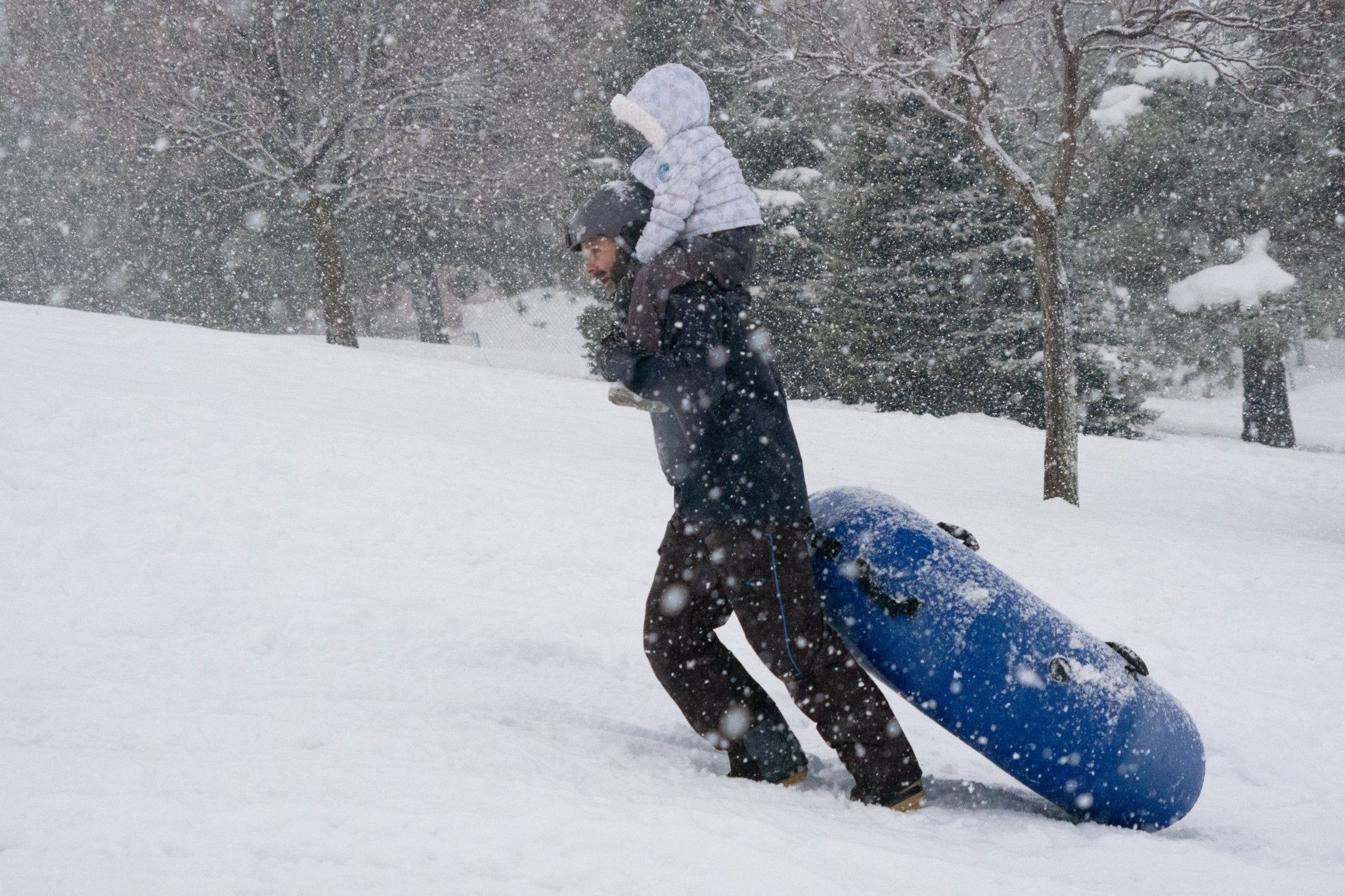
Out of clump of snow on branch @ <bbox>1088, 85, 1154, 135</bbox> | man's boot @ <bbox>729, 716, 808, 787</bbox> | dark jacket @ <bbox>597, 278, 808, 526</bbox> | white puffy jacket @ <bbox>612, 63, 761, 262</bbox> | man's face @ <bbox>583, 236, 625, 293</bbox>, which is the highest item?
clump of snow on branch @ <bbox>1088, 85, 1154, 135</bbox>

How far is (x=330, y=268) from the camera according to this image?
17625 millimetres

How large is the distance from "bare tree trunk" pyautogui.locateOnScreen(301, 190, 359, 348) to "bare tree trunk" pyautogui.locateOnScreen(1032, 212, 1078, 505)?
496 inches

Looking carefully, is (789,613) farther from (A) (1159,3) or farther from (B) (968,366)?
(B) (968,366)

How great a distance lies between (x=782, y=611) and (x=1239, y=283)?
1773 cm

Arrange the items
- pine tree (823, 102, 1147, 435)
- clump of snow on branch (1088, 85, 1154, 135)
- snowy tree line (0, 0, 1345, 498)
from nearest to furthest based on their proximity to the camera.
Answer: pine tree (823, 102, 1147, 435) < snowy tree line (0, 0, 1345, 498) < clump of snow on branch (1088, 85, 1154, 135)

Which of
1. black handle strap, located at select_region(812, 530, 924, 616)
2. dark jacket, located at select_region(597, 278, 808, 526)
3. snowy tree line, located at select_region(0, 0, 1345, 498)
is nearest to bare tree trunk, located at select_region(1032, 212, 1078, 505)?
snowy tree line, located at select_region(0, 0, 1345, 498)

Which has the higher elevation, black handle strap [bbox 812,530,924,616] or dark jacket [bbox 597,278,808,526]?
dark jacket [bbox 597,278,808,526]

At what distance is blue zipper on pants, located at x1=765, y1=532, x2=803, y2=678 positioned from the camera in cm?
274

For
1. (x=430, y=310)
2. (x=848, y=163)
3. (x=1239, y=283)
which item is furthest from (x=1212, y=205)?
(x=430, y=310)

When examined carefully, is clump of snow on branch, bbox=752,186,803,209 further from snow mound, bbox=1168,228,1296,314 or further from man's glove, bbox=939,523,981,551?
man's glove, bbox=939,523,981,551

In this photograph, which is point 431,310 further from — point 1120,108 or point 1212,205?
point 1212,205

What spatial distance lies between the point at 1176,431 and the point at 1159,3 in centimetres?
1477

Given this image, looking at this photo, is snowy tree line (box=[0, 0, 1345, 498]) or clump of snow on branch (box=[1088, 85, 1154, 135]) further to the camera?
clump of snow on branch (box=[1088, 85, 1154, 135])

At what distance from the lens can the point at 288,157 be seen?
17.3m
